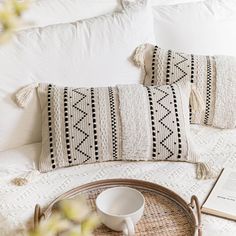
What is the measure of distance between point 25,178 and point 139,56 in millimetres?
555

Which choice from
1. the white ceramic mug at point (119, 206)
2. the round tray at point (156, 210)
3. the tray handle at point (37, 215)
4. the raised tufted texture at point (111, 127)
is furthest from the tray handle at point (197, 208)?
the tray handle at point (37, 215)

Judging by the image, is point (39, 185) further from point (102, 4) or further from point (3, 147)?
point (102, 4)

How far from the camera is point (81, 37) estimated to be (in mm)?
1365

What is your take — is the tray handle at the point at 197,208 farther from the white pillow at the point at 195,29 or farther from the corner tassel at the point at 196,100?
the white pillow at the point at 195,29

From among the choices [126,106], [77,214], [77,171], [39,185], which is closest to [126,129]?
[126,106]

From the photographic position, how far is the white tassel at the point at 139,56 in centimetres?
141

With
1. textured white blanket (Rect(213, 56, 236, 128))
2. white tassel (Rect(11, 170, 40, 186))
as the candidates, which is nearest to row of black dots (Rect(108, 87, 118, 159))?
white tassel (Rect(11, 170, 40, 186))

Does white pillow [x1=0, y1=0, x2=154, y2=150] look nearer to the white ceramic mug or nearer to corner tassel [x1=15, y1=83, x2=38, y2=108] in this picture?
corner tassel [x1=15, y1=83, x2=38, y2=108]

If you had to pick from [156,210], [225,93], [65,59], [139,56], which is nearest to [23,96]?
[65,59]

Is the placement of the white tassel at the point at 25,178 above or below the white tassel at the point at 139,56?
below

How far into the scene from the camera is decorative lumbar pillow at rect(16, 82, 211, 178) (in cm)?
125

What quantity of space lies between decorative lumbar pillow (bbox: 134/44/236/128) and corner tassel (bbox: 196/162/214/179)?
0.73 feet

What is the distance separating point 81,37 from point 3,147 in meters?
0.44

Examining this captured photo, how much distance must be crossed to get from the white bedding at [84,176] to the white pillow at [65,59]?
99mm
